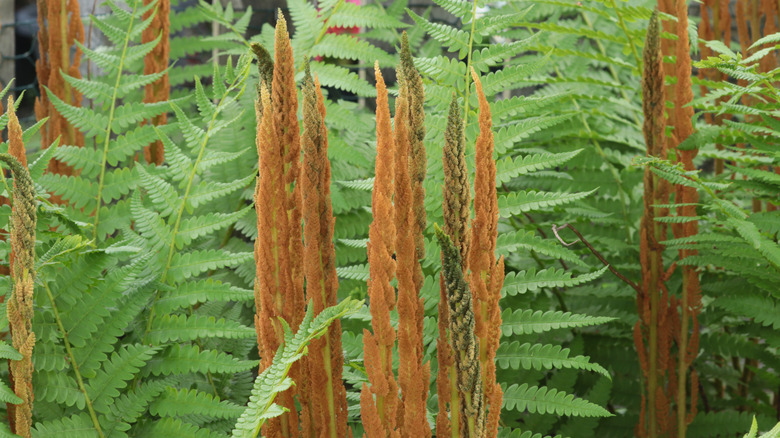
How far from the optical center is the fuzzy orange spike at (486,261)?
53 centimetres

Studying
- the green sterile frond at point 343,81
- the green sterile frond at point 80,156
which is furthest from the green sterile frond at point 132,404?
the green sterile frond at point 343,81

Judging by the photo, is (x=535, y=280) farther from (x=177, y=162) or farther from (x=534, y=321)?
(x=177, y=162)

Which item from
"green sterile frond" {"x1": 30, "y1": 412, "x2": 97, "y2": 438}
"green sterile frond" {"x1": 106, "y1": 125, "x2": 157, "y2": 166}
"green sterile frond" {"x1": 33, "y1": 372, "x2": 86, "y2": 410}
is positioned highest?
"green sterile frond" {"x1": 106, "y1": 125, "x2": 157, "y2": 166}

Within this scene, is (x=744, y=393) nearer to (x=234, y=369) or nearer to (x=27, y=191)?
(x=234, y=369)

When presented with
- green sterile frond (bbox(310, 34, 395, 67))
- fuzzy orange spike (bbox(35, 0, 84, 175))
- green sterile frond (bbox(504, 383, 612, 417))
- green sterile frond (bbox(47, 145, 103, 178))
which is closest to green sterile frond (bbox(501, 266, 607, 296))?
green sterile frond (bbox(504, 383, 612, 417))

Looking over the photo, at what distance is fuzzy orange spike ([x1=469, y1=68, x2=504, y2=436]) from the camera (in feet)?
1.74

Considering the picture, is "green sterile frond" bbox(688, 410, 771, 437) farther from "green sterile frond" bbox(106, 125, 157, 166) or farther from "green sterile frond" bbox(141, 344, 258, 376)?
"green sterile frond" bbox(106, 125, 157, 166)

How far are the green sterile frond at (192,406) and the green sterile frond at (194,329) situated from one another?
0.06 m

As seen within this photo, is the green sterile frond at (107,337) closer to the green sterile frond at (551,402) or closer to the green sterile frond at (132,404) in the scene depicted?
the green sterile frond at (132,404)

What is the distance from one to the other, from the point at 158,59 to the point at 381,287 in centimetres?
68

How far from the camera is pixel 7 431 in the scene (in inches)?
24.8

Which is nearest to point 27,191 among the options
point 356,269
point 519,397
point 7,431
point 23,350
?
point 23,350

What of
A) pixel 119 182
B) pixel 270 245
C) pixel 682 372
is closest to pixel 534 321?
pixel 682 372

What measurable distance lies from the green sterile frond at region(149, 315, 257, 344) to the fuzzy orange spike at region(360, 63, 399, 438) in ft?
0.68
